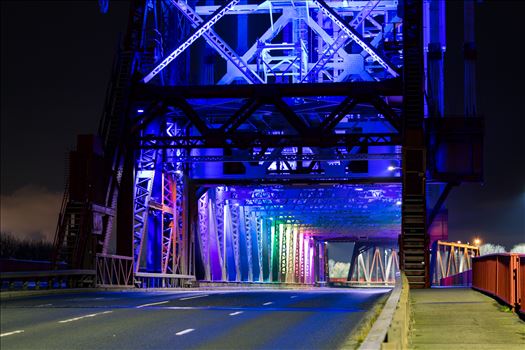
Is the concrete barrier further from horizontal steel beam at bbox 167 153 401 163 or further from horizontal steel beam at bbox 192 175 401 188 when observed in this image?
horizontal steel beam at bbox 192 175 401 188

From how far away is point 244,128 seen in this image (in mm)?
50719

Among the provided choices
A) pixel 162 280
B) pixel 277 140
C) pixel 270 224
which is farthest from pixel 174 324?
pixel 270 224

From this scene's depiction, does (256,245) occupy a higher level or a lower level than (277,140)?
lower

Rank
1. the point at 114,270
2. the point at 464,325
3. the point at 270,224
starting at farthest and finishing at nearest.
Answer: the point at 270,224
the point at 114,270
the point at 464,325

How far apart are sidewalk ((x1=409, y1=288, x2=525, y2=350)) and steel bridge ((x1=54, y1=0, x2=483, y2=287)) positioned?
11139 millimetres

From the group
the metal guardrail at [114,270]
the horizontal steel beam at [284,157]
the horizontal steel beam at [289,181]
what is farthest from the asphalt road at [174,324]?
the horizontal steel beam at [289,181]

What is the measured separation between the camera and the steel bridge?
35.8 m

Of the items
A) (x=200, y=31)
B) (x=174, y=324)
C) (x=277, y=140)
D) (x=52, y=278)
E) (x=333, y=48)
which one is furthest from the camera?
(x=333, y=48)

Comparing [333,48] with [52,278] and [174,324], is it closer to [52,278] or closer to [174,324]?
[52,278]

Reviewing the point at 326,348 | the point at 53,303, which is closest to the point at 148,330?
the point at 326,348

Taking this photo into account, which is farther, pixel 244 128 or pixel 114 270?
pixel 244 128

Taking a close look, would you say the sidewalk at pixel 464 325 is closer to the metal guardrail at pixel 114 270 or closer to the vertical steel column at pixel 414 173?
the vertical steel column at pixel 414 173

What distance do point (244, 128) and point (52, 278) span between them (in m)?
21.3

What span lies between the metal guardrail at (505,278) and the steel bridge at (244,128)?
25.4ft
